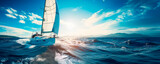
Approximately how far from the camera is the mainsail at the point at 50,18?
1256 centimetres

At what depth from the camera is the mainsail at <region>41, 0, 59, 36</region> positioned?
12556 mm

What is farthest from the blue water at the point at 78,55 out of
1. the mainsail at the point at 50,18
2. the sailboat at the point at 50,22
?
the mainsail at the point at 50,18

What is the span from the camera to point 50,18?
535 inches

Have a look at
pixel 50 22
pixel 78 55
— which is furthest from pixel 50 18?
pixel 78 55

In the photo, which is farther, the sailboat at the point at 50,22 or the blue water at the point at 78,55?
the sailboat at the point at 50,22

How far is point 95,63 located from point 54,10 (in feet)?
46.4

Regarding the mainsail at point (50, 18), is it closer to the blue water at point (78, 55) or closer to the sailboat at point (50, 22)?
the sailboat at point (50, 22)

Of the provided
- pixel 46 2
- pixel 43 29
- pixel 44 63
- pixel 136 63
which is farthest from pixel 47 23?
pixel 136 63

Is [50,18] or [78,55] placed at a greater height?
[50,18]

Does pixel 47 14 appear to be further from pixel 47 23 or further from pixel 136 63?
pixel 136 63

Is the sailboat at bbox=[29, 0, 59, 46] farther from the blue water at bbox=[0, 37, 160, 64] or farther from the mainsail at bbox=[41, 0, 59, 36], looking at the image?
the blue water at bbox=[0, 37, 160, 64]

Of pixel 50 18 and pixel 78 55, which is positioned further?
pixel 50 18

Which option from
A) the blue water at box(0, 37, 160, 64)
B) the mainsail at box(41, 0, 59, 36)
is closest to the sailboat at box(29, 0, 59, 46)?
the mainsail at box(41, 0, 59, 36)

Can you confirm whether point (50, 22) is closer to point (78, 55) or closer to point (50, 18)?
point (50, 18)
